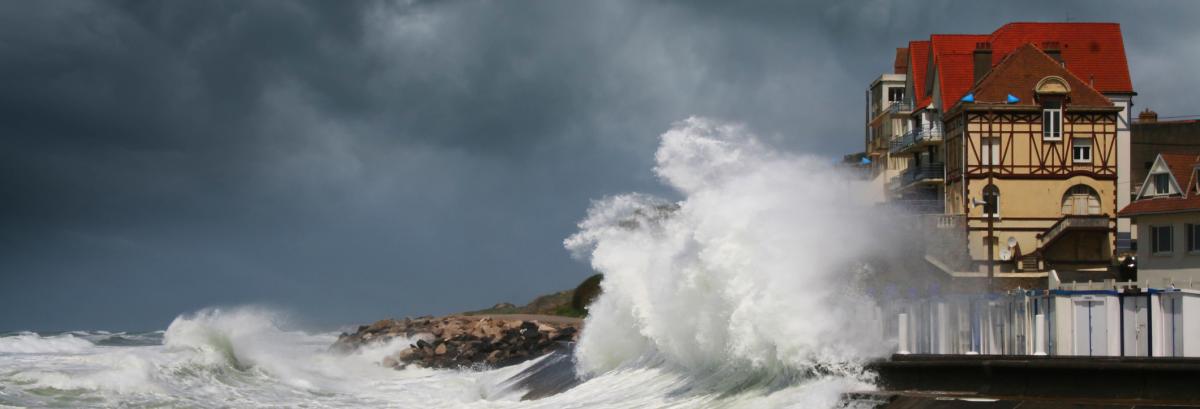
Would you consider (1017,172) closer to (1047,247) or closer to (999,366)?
(1047,247)

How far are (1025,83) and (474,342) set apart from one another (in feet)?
69.7

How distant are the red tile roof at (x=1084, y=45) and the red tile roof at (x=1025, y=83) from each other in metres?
3.08

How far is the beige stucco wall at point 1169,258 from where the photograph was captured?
3303 cm

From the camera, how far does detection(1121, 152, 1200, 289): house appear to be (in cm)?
3319

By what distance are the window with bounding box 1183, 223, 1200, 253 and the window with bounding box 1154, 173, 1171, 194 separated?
64.1 inches

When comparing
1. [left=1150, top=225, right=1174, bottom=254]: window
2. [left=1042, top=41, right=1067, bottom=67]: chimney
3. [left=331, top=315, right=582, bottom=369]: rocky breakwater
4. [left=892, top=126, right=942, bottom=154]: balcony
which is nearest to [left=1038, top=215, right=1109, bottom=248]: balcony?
[left=892, top=126, right=942, bottom=154]: balcony

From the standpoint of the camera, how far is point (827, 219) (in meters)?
22.3

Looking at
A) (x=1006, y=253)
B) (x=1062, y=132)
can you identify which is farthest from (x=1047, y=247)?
(x=1062, y=132)

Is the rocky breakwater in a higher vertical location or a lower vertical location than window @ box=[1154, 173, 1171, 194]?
lower

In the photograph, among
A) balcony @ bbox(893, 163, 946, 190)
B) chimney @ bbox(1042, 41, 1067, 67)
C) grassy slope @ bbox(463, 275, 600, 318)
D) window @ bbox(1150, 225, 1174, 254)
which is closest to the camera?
window @ bbox(1150, 225, 1174, 254)

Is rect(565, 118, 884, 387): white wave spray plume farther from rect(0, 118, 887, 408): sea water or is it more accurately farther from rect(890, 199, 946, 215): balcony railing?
rect(890, 199, 946, 215): balcony railing

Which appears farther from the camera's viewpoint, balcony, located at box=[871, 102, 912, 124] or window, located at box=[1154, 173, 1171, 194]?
balcony, located at box=[871, 102, 912, 124]

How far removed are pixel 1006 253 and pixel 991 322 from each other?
25.8 meters

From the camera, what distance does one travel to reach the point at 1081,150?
1845 inches
